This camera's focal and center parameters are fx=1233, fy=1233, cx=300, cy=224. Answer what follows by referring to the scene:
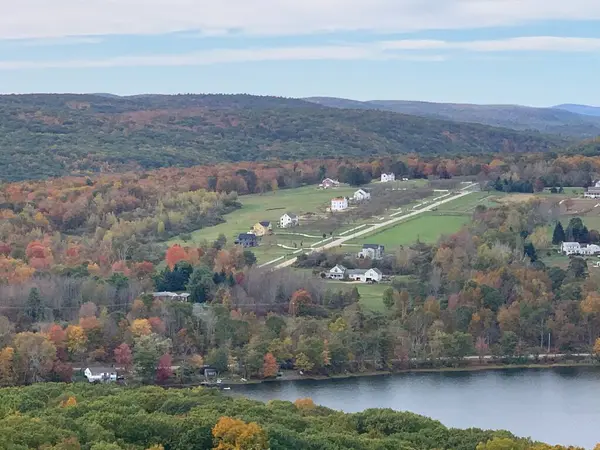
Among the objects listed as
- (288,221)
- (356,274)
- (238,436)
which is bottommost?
(356,274)

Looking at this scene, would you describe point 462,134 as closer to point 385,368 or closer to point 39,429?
point 385,368

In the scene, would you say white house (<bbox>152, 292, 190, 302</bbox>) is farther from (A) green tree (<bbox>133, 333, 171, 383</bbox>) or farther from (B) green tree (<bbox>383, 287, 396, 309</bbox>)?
(B) green tree (<bbox>383, 287, 396, 309</bbox>)

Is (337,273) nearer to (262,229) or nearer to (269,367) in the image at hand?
(262,229)

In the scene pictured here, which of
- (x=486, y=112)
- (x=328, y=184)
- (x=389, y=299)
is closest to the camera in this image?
(x=389, y=299)

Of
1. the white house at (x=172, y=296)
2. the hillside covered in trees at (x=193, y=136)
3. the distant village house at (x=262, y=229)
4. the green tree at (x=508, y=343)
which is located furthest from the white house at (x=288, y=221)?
the hillside covered in trees at (x=193, y=136)

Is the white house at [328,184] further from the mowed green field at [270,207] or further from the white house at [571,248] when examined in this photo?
the white house at [571,248]

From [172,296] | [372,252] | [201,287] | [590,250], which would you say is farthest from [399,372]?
[590,250]
